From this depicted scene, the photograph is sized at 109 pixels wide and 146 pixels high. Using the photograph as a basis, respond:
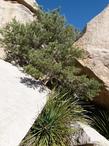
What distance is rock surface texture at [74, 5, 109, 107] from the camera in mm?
12215

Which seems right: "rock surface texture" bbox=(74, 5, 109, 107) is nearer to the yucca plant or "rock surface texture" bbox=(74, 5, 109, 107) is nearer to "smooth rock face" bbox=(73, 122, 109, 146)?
the yucca plant

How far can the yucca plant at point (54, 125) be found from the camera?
1019cm

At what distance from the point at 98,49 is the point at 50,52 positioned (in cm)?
163

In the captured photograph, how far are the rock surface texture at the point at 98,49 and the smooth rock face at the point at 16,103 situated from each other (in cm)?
181

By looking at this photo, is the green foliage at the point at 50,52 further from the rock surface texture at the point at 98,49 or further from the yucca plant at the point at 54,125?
the yucca plant at the point at 54,125

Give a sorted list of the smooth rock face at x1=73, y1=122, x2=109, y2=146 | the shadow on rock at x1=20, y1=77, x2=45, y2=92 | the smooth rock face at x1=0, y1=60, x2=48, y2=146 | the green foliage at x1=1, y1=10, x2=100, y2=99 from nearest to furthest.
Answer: the smooth rock face at x1=0, y1=60, x2=48, y2=146, the smooth rock face at x1=73, y1=122, x2=109, y2=146, the shadow on rock at x1=20, y1=77, x2=45, y2=92, the green foliage at x1=1, y1=10, x2=100, y2=99

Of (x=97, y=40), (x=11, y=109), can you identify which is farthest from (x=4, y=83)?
(x=97, y=40)

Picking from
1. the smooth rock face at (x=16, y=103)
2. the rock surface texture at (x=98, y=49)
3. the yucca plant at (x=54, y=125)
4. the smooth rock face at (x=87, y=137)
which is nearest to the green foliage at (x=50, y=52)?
the rock surface texture at (x=98, y=49)

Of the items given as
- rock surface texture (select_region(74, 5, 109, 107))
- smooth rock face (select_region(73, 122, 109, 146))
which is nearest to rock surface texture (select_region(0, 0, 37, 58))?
rock surface texture (select_region(74, 5, 109, 107))

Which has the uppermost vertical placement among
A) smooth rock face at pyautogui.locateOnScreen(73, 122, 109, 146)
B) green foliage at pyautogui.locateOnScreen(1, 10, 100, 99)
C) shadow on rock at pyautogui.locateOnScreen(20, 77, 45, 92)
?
green foliage at pyautogui.locateOnScreen(1, 10, 100, 99)

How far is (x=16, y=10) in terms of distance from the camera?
18016mm

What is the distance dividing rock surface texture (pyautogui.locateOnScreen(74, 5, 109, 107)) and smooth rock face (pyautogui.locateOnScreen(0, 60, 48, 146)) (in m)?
1.81

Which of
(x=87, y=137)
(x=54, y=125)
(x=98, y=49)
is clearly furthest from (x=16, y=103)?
(x=98, y=49)

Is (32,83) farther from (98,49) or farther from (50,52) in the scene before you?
(98,49)
